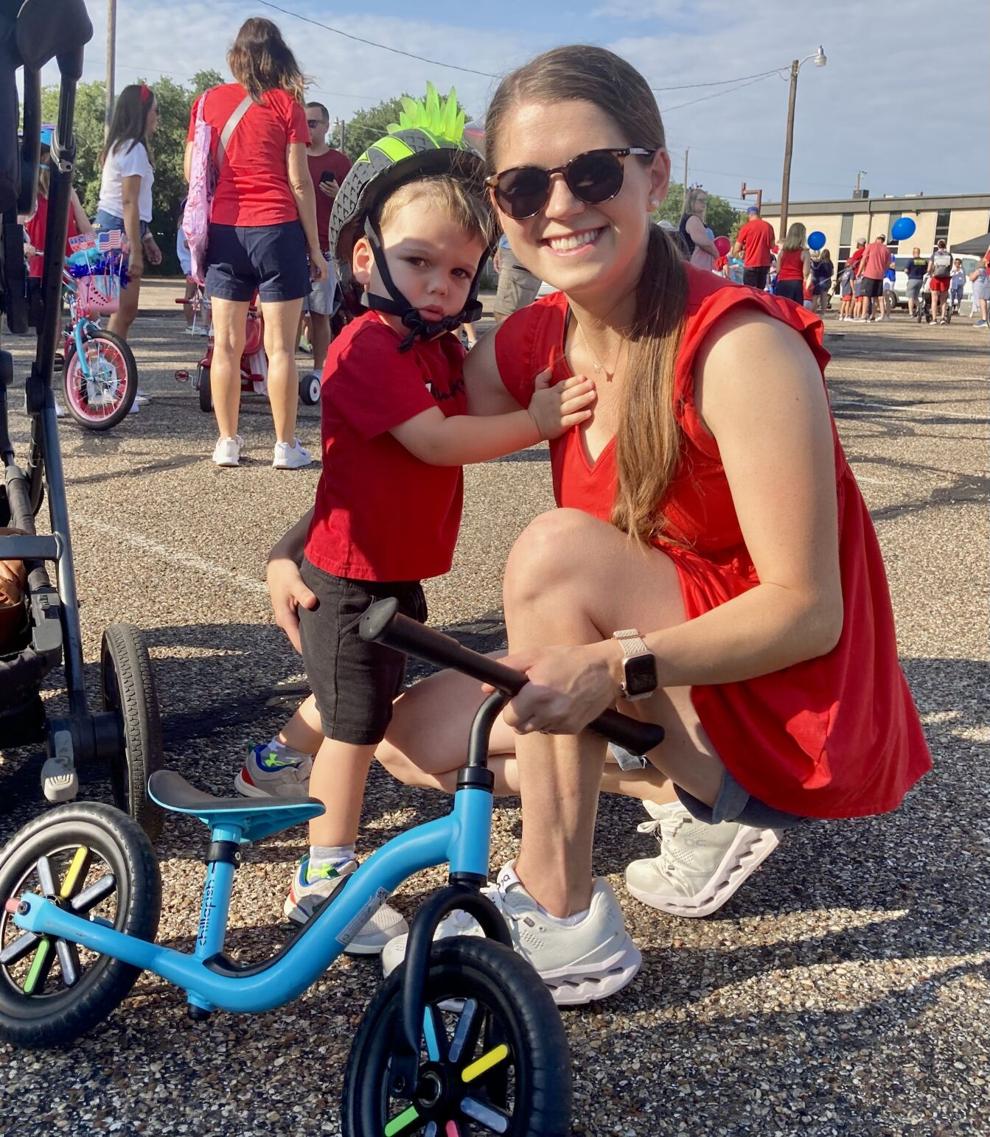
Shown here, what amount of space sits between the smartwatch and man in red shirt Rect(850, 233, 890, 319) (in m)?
26.0

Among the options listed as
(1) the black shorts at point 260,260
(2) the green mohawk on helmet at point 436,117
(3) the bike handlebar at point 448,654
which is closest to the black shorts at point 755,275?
(1) the black shorts at point 260,260

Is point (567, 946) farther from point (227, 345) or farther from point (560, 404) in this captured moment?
point (227, 345)

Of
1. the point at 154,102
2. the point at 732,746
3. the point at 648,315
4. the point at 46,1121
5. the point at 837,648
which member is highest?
the point at 154,102

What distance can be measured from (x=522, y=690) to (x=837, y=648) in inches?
24.4

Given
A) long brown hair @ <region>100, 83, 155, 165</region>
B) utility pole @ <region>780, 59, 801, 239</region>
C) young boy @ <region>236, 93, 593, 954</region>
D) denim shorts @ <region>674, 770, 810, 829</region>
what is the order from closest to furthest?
denim shorts @ <region>674, 770, 810, 829</region> → young boy @ <region>236, 93, 593, 954</region> → long brown hair @ <region>100, 83, 155, 165</region> → utility pole @ <region>780, 59, 801, 239</region>

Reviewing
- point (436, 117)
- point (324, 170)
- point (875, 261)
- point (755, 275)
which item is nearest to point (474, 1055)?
point (436, 117)

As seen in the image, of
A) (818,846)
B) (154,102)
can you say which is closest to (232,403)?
(154,102)

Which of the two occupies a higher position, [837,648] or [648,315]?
[648,315]

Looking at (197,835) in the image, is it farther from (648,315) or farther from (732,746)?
(648,315)

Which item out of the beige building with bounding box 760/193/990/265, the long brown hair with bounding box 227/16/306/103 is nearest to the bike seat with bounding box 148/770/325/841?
the long brown hair with bounding box 227/16/306/103

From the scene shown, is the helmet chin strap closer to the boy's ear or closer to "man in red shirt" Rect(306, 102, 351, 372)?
the boy's ear

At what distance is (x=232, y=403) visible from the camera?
593 cm

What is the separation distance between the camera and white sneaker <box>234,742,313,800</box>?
260 centimetres

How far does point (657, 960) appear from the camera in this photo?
6.97 ft
